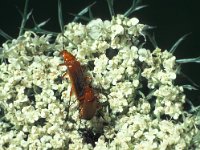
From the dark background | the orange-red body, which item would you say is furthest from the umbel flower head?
the dark background

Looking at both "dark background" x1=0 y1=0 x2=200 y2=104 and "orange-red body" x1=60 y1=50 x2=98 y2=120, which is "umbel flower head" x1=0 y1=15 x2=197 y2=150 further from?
"dark background" x1=0 y1=0 x2=200 y2=104

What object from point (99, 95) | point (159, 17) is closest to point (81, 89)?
point (99, 95)

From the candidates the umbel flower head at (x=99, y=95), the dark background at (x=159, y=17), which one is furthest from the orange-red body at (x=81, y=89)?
the dark background at (x=159, y=17)

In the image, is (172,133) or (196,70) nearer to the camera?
(172,133)

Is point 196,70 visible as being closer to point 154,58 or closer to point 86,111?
point 154,58

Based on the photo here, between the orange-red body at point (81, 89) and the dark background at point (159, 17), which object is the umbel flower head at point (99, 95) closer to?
the orange-red body at point (81, 89)

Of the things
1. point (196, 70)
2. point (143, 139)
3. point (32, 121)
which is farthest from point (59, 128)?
point (196, 70)
